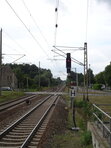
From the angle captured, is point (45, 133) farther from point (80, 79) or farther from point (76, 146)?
point (80, 79)

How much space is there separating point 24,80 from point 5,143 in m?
113

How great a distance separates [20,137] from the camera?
15.4 metres

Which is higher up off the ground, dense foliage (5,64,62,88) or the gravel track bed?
dense foliage (5,64,62,88)

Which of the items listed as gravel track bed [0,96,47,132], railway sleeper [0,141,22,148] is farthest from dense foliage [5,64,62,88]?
railway sleeper [0,141,22,148]

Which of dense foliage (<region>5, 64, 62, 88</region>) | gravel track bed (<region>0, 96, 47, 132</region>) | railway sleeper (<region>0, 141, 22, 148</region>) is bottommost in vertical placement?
railway sleeper (<region>0, 141, 22, 148</region>)

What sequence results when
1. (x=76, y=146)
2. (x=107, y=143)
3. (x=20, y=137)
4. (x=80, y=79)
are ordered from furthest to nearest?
(x=80, y=79) < (x=20, y=137) < (x=76, y=146) < (x=107, y=143)

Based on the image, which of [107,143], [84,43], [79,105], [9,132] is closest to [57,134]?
[9,132]

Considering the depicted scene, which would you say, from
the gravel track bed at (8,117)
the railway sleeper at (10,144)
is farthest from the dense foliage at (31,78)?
the railway sleeper at (10,144)

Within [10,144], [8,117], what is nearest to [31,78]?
[8,117]

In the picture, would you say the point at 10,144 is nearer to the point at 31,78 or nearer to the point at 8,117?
the point at 8,117

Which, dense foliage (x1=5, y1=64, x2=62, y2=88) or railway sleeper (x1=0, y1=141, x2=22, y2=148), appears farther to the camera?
dense foliage (x1=5, y1=64, x2=62, y2=88)

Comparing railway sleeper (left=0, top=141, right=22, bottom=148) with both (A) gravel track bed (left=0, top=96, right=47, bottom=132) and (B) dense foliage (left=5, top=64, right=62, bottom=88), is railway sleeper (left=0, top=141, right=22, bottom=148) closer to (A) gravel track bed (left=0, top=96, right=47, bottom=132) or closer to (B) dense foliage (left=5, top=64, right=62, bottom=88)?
(A) gravel track bed (left=0, top=96, right=47, bottom=132)

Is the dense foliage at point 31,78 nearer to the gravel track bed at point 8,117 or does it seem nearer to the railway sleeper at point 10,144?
the gravel track bed at point 8,117

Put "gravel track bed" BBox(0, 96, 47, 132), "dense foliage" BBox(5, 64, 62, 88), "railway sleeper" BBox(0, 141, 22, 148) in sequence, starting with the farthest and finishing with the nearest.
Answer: "dense foliage" BBox(5, 64, 62, 88) → "gravel track bed" BBox(0, 96, 47, 132) → "railway sleeper" BBox(0, 141, 22, 148)
